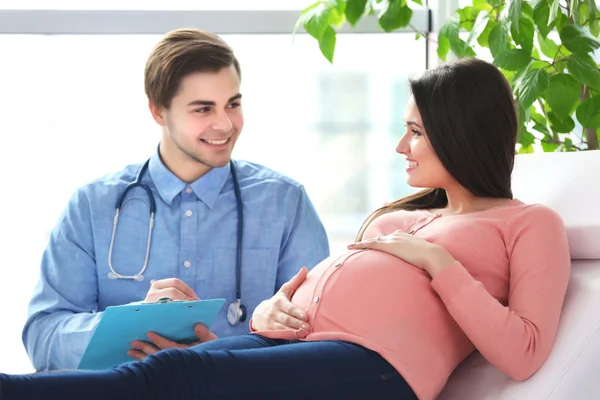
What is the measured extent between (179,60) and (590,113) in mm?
1063

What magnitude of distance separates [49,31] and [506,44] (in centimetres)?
148

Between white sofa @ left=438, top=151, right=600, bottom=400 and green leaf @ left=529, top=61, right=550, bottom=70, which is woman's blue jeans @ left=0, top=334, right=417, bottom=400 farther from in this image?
green leaf @ left=529, top=61, right=550, bottom=70

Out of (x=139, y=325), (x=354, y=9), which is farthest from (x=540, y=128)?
(x=139, y=325)

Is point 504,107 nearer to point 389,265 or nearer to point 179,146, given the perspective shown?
point 389,265

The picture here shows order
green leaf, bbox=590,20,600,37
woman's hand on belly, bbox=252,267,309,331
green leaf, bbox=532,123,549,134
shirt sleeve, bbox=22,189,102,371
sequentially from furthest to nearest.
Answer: green leaf, bbox=532,123,549,134
green leaf, bbox=590,20,600,37
shirt sleeve, bbox=22,189,102,371
woman's hand on belly, bbox=252,267,309,331

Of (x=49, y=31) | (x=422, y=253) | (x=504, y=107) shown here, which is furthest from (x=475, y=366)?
(x=49, y=31)

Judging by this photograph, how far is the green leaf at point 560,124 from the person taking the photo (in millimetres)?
2309

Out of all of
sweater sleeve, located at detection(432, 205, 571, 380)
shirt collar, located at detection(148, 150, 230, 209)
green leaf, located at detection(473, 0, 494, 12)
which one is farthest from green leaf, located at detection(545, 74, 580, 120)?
shirt collar, located at detection(148, 150, 230, 209)

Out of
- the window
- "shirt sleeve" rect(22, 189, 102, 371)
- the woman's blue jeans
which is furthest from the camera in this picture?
the window

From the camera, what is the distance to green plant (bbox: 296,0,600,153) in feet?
6.89

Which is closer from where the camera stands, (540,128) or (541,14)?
(541,14)

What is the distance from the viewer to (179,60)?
206 cm

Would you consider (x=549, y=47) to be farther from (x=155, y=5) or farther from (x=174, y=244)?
(x=155, y=5)

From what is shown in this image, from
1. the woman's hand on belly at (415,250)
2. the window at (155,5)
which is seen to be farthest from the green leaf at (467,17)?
the woman's hand on belly at (415,250)
